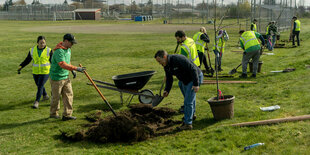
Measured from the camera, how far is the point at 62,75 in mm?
7422

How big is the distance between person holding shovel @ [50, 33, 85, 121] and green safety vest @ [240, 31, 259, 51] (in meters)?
6.49

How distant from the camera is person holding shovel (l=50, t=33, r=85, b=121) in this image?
7168mm

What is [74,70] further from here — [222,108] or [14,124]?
[222,108]

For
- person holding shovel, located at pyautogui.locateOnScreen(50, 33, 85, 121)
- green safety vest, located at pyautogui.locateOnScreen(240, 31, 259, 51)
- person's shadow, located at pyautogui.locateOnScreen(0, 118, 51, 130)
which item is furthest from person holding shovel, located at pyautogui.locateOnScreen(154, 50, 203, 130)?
green safety vest, located at pyautogui.locateOnScreen(240, 31, 259, 51)

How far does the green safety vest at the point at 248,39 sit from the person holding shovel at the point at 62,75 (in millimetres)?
6485

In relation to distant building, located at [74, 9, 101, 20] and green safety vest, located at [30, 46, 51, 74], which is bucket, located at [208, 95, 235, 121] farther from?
distant building, located at [74, 9, 101, 20]

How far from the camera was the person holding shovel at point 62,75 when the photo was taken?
7.17m

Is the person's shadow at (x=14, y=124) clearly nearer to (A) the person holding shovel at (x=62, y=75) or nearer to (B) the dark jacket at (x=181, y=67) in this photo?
(A) the person holding shovel at (x=62, y=75)

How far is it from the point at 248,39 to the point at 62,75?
683 centimetres

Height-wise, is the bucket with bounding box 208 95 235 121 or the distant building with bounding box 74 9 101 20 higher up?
the distant building with bounding box 74 9 101 20

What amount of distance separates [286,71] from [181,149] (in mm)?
8115

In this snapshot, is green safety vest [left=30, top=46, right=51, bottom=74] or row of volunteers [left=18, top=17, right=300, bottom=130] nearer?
row of volunteers [left=18, top=17, right=300, bottom=130]

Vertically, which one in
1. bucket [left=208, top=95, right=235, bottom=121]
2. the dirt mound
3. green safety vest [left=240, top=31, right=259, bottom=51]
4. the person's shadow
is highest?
green safety vest [left=240, top=31, right=259, bottom=51]

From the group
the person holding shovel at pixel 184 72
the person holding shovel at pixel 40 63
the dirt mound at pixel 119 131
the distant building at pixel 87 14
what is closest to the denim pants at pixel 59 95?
the dirt mound at pixel 119 131
